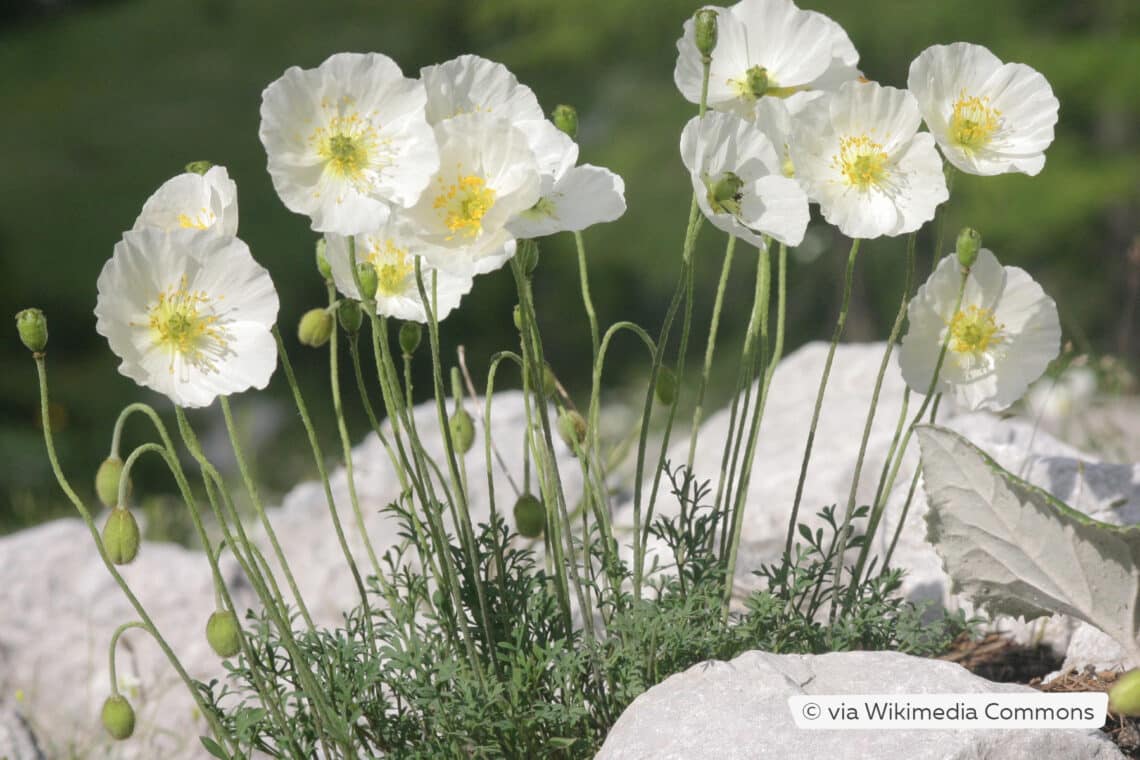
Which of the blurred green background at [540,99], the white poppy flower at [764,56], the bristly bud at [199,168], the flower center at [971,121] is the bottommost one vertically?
the blurred green background at [540,99]

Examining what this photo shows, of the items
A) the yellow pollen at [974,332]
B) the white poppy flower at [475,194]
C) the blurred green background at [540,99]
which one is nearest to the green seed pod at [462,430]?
the white poppy flower at [475,194]

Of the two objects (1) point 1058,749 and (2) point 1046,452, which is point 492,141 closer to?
(1) point 1058,749

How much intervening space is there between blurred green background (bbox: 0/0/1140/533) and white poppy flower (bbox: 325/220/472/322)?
257 centimetres

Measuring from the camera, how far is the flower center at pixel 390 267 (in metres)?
1.77

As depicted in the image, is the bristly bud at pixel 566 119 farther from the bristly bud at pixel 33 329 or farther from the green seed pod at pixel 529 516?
the bristly bud at pixel 33 329

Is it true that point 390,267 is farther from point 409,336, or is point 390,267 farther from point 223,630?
point 223,630

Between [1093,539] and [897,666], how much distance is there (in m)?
0.30

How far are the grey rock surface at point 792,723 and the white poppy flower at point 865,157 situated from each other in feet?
1.85

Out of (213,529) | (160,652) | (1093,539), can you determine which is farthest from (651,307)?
(1093,539)

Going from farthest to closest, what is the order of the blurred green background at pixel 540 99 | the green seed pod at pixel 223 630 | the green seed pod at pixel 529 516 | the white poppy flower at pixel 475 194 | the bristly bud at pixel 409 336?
the blurred green background at pixel 540 99 → the green seed pod at pixel 529 516 → the bristly bud at pixel 409 336 → the green seed pod at pixel 223 630 → the white poppy flower at pixel 475 194

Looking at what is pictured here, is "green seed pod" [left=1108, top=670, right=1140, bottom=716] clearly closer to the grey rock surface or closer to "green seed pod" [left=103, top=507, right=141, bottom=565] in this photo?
the grey rock surface

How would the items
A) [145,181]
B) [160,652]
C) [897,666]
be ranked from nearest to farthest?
1. [897,666]
2. [160,652]
3. [145,181]

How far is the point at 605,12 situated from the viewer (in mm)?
Result: 6965

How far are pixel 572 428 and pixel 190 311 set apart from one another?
1.79ft
